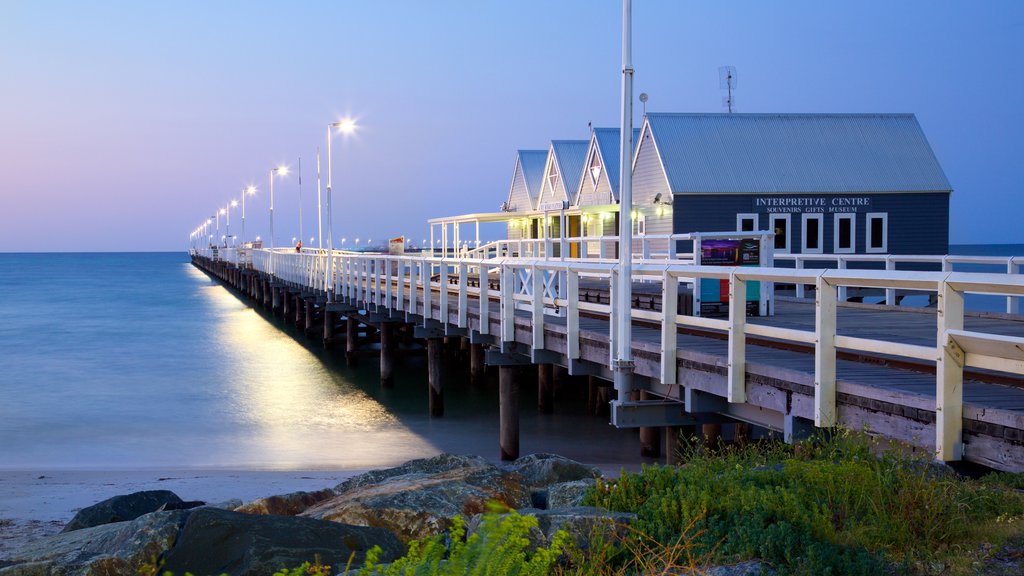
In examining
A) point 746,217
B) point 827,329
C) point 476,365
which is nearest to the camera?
point 827,329

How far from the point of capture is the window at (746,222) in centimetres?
3362

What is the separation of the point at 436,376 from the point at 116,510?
10.9 meters

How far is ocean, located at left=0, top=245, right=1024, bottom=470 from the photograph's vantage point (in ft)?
60.0

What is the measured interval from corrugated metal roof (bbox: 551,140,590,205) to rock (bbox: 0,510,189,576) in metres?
36.6

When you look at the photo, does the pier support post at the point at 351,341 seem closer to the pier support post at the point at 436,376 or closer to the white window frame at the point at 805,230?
the pier support post at the point at 436,376

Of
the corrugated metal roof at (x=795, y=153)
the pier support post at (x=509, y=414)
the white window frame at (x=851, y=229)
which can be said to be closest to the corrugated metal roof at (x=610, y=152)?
the corrugated metal roof at (x=795, y=153)

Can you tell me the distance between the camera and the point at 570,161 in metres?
46.0

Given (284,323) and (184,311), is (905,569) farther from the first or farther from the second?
(184,311)

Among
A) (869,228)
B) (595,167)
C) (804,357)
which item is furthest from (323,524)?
(595,167)

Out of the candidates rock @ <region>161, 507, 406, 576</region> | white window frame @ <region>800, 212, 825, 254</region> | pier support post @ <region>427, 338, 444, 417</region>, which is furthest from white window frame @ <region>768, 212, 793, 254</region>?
rock @ <region>161, 507, 406, 576</region>

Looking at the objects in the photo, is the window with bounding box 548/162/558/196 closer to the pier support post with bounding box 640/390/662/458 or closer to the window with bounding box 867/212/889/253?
the window with bounding box 867/212/889/253

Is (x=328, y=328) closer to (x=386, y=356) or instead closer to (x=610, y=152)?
(x=386, y=356)

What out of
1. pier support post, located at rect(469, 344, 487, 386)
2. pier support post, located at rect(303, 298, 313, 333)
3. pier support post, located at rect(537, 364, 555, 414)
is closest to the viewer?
pier support post, located at rect(537, 364, 555, 414)

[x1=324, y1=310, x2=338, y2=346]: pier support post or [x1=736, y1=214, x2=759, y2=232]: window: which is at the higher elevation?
[x1=736, y1=214, x2=759, y2=232]: window
